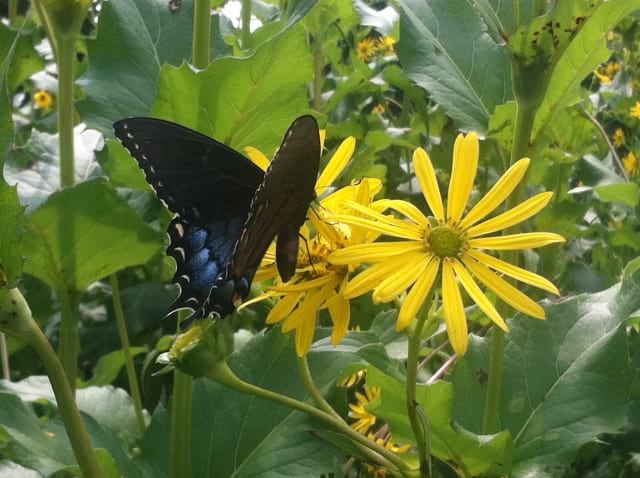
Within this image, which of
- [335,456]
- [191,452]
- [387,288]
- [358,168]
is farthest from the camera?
[358,168]

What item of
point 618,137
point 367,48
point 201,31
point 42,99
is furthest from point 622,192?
point 42,99

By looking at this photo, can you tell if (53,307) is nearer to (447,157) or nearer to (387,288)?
(447,157)

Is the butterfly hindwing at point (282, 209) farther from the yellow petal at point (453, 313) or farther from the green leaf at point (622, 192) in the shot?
the green leaf at point (622, 192)

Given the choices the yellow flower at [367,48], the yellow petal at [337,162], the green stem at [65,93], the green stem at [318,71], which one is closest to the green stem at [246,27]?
the green stem at [318,71]

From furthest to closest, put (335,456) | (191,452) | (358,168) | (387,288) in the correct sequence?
(358,168) < (191,452) < (335,456) < (387,288)

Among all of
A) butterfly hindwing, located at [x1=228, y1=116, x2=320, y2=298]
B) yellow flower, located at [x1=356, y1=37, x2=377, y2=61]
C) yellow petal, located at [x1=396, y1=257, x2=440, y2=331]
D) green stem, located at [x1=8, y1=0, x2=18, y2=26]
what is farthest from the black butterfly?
yellow flower, located at [x1=356, y1=37, x2=377, y2=61]

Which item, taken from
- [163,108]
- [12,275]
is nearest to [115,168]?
[163,108]

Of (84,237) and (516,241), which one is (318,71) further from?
(516,241)
